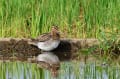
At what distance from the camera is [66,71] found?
734 centimetres

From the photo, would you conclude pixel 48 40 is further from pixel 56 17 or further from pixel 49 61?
pixel 49 61

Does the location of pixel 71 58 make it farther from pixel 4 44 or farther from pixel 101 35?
pixel 4 44

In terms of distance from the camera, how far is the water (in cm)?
703

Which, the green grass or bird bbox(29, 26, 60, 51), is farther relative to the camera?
the green grass

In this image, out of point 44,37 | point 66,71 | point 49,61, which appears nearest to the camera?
point 66,71

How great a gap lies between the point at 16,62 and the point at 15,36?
1.42 m

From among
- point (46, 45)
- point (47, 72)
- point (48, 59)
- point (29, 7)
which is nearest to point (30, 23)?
point (29, 7)

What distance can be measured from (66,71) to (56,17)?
2305mm

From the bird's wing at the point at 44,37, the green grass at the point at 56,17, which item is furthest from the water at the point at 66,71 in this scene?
the green grass at the point at 56,17

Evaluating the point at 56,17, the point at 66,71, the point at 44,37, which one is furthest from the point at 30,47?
the point at 66,71

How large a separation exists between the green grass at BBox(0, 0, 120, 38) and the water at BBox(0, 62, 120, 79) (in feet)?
4.95

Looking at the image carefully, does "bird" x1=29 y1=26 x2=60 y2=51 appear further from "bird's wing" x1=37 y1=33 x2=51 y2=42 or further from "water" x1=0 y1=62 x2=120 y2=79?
"water" x1=0 y1=62 x2=120 y2=79

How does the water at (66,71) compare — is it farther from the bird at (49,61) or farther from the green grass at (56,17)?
the green grass at (56,17)

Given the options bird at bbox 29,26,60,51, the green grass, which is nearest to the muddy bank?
bird at bbox 29,26,60,51
